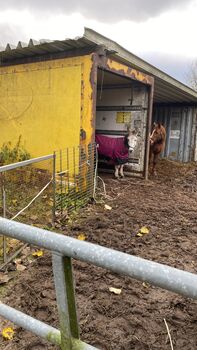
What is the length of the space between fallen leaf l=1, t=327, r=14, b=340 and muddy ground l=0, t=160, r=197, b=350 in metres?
0.04

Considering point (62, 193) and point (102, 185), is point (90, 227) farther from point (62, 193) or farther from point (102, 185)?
point (102, 185)

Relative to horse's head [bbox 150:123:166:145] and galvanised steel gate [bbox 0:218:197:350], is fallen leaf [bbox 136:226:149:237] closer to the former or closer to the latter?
galvanised steel gate [bbox 0:218:197:350]

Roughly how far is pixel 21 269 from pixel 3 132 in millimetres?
4105

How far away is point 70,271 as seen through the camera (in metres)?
0.96

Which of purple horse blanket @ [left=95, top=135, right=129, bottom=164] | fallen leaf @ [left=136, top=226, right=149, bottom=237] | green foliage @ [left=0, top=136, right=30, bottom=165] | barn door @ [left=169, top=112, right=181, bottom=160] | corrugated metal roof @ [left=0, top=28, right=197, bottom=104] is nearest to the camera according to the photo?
fallen leaf @ [left=136, top=226, right=149, bottom=237]

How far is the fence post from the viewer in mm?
947

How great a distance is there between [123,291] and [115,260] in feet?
6.98

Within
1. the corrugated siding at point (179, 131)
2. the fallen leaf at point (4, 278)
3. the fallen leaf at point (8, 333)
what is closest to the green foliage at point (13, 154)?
the fallen leaf at point (4, 278)

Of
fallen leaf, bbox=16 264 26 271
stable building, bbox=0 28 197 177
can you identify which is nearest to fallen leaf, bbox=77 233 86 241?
fallen leaf, bbox=16 264 26 271

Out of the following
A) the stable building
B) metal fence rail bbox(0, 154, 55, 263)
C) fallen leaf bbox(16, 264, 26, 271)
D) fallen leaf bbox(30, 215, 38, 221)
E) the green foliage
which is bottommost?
fallen leaf bbox(16, 264, 26, 271)

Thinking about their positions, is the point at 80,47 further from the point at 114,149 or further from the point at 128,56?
the point at 114,149

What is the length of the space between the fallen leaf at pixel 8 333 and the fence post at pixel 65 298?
1.45 m

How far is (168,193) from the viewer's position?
657cm

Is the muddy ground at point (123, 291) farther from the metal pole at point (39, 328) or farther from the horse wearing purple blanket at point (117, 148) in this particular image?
the horse wearing purple blanket at point (117, 148)
